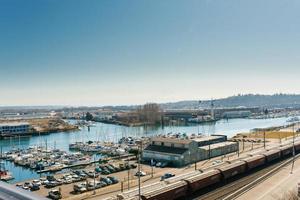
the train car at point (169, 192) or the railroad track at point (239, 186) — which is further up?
the train car at point (169, 192)

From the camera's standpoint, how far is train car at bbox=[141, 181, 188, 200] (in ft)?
28.9

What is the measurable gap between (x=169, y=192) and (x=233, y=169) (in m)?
4.51

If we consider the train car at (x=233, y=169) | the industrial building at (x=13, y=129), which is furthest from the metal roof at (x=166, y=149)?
the industrial building at (x=13, y=129)

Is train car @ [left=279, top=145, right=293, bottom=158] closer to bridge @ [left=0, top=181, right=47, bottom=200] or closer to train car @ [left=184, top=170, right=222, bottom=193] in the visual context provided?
train car @ [left=184, top=170, right=222, bottom=193]

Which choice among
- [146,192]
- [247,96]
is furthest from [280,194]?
→ [247,96]

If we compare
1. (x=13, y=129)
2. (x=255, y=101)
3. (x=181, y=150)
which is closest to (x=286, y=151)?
(x=181, y=150)

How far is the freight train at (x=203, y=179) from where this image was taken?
30.3ft

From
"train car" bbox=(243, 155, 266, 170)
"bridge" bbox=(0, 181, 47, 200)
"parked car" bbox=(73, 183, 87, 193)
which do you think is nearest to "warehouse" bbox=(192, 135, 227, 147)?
"train car" bbox=(243, 155, 266, 170)

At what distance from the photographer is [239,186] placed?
38.6ft

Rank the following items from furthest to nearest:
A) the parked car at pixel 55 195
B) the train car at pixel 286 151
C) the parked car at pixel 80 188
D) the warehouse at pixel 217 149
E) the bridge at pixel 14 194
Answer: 1. the warehouse at pixel 217 149
2. the train car at pixel 286 151
3. the parked car at pixel 80 188
4. the parked car at pixel 55 195
5. the bridge at pixel 14 194

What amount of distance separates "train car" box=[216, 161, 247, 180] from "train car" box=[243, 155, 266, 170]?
0.44 meters

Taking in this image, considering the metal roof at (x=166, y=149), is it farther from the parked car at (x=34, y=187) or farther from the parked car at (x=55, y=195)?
the parked car at (x=55, y=195)

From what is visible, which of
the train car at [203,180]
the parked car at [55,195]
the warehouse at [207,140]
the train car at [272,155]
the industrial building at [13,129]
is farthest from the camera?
the industrial building at [13,129]

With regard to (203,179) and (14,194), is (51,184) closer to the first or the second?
(203,179)
